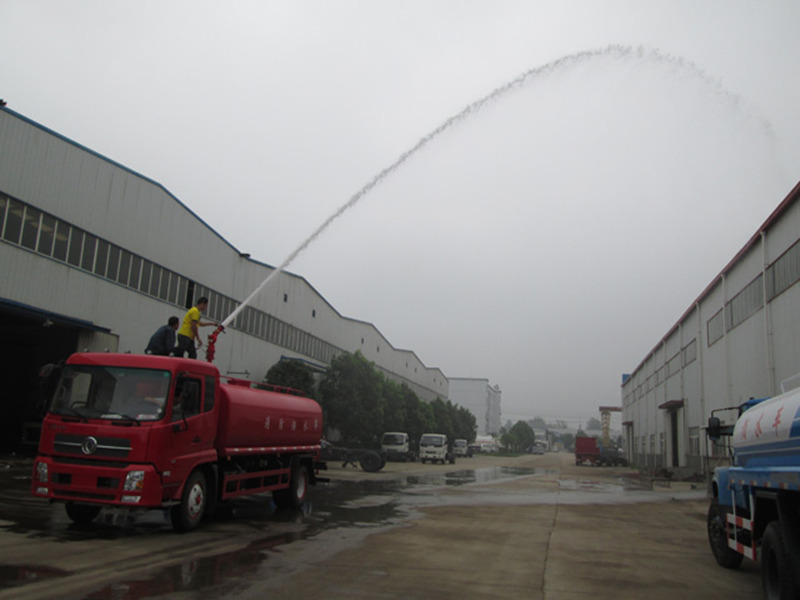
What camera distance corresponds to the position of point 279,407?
14383mm

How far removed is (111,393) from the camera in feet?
33.5

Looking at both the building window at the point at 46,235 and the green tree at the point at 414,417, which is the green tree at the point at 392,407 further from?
the building window at the point at 46,235

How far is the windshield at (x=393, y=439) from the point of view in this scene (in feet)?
152

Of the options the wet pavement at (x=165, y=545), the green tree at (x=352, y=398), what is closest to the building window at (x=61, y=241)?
the wet pavement at (x=165, y=545)

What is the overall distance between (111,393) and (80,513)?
2.37 meters

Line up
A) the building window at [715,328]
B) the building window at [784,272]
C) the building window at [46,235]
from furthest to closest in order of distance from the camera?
1. the building window at [715,328]
2. the building window at [46,235]
3. the building window at [784,272]

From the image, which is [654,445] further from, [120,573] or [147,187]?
[120,573]

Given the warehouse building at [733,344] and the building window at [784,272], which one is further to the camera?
the warehouse building at [733,344]

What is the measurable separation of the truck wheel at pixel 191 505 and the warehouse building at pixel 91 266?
43.8 feet

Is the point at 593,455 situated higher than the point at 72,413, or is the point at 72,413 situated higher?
the point at 72,413

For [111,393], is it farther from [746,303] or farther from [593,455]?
[593,455]

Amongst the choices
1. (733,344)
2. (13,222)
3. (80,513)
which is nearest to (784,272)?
(733,344)

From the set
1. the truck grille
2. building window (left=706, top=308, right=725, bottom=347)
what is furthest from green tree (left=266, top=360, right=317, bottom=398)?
the truck grille

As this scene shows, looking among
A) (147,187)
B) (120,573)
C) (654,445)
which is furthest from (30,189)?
(654,445)
